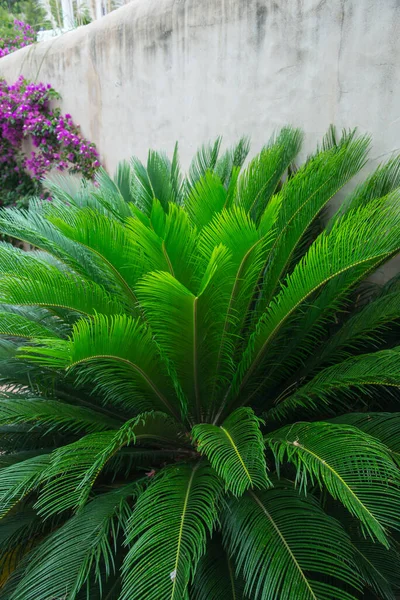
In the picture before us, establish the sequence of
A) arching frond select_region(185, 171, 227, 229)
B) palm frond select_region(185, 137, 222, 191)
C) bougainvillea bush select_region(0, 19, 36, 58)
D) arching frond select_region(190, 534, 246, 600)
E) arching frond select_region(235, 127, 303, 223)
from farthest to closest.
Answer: bougainvillea bush select_region(0, 19, 36, 58)
palm frond select_region(185, 137, 222, 191)
arching frond select_region(235, 127, 303, 223)
arching frond select_region(185, 171, 227, 229)
arching frond select_region(190, 534, 246, 600)

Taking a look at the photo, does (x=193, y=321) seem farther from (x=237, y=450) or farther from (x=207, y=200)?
(x=207, y=200)

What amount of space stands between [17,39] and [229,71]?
14.3ft

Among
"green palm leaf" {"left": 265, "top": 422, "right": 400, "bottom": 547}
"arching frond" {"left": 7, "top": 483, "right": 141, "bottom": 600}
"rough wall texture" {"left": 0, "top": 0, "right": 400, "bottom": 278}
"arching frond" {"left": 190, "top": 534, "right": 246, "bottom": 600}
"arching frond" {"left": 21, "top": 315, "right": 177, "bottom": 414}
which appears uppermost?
"rough wall texture" {"left": 0, "top": 0, "right": 400, "bottom": 278}

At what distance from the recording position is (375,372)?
1668 mm

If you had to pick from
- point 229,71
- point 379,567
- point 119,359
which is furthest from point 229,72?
point 379,567

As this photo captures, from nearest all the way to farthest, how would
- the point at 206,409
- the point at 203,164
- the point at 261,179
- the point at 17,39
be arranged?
the point at 206,409
the point at 261,179
the point at 203,164
the point at 17,39

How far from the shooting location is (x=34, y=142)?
501 centimetres

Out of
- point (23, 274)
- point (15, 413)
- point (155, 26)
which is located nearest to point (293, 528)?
point (15, 413)

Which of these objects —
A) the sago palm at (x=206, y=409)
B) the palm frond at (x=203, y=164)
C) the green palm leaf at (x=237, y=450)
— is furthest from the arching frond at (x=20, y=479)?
the palm frond at (x=203, y=164)

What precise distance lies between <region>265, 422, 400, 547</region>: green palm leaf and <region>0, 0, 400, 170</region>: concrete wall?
149cm

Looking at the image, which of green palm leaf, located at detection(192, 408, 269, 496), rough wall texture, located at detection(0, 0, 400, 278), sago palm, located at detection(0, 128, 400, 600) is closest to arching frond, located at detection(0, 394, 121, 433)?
sago palm, located at detection(0, 128, 400, 600)

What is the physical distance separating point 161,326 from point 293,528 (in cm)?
72

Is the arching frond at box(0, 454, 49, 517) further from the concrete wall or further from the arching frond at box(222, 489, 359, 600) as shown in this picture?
the concrete wall

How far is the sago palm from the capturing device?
1447 millimetres
